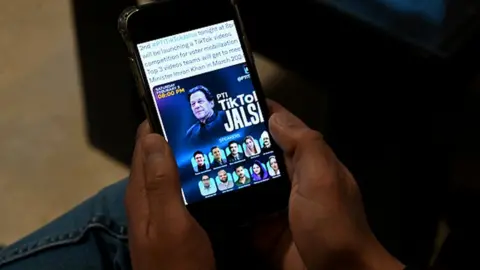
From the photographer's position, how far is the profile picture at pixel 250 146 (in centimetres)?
79

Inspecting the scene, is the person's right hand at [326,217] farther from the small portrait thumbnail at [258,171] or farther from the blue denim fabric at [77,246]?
the blue denim fabric at [77,246]

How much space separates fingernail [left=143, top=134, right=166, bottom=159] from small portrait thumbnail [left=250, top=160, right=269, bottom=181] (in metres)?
0.12

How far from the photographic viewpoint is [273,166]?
2.58 ft

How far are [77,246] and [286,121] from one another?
0.74 ft

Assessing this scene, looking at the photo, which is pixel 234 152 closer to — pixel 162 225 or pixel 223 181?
pixel 223 181

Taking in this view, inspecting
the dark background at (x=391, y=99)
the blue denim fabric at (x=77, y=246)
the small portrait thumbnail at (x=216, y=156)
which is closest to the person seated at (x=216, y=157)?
the small portrait thumbnail at (x=216, y=156)

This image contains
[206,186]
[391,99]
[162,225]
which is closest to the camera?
[162,225]

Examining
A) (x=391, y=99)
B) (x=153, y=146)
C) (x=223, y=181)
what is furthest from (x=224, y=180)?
(x=391, y=99)

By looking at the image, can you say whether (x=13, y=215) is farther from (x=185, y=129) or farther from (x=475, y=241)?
(x=475, y=241)

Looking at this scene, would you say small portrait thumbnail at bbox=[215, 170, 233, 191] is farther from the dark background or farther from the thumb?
the dark background

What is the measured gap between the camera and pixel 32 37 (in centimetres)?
144

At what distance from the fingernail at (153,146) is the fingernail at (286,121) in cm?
11

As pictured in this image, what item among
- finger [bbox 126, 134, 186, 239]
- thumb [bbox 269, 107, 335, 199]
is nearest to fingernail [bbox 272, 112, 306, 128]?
thumb [bbox 269, 107, 335, 199]

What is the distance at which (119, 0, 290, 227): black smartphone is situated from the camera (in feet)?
2.51
